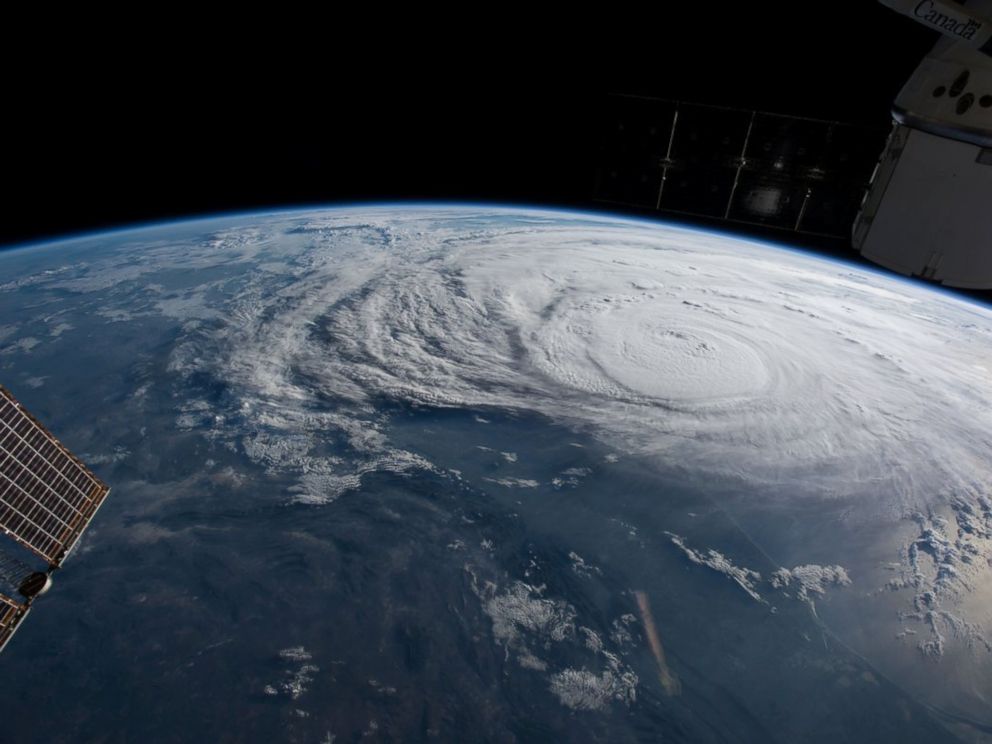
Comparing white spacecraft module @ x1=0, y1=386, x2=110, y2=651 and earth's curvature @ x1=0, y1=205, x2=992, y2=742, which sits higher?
white spacecraft module @ x1=0, y1=386, x2=110, y2=651

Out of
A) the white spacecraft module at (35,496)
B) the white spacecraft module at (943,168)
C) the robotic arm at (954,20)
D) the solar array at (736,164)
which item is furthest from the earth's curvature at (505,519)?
the robotic arm at (954,20)

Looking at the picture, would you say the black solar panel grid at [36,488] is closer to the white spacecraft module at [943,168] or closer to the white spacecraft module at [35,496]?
the white spacecraft module at [35,496]

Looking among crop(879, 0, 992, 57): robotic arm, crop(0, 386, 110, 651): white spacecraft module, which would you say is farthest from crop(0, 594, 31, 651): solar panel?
crop(879, 0, 992, 57): robotic arm

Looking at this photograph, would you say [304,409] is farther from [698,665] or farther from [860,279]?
[860,279]

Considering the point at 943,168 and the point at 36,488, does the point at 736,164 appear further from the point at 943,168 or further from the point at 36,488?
the point at 36,488

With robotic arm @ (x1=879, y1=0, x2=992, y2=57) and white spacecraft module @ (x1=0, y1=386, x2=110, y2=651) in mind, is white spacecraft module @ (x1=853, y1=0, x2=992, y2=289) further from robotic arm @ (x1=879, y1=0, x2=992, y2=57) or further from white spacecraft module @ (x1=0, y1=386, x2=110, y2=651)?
white spacecraft module @ (x1=0, y1=386, x2=110, y2=651)

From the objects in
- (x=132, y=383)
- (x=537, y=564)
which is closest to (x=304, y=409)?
(x=132, y=383)
